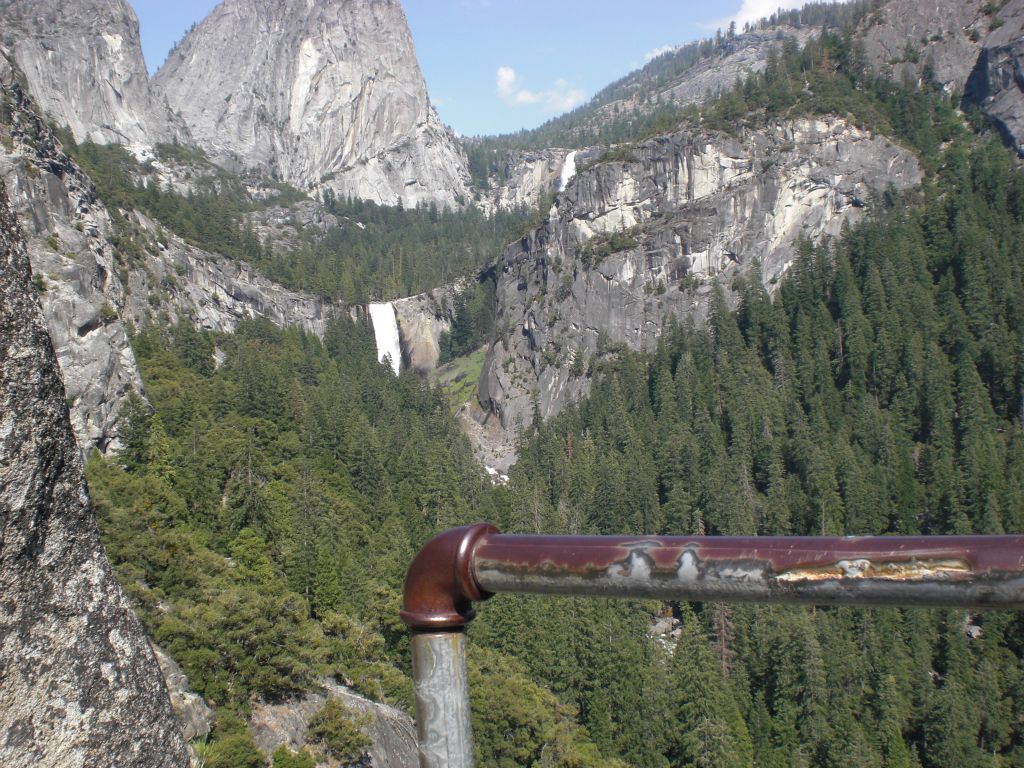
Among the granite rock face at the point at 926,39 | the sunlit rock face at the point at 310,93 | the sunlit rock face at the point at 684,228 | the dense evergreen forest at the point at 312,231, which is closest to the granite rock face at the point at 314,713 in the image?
the dense evergreen forest at the point at 312,231

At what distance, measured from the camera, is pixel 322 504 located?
45.6 meters

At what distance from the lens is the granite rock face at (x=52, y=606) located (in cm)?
242

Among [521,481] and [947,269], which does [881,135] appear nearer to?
[947,269]

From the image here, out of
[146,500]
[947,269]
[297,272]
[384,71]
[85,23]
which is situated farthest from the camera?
[384,71]

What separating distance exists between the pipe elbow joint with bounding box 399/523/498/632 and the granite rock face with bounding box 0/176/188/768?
43.2 inches

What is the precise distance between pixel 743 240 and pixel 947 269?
21.5 m

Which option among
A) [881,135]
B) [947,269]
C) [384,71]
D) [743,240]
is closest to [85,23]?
[384,71]

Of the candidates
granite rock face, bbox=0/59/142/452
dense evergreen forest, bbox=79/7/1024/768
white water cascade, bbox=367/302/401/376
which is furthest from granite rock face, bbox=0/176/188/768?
white water cascade, bbox=367/302/401/376

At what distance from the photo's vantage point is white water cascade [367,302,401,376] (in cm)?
12006

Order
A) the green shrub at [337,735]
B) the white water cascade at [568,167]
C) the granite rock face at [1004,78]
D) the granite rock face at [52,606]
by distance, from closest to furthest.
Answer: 1. the granite rock face at [52,606]
2. the green shrub at [337,735]
3. the granite rock face at [1004,78]
4. the white water cascade at [568,167]

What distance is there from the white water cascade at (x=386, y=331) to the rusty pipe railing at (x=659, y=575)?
117517 mm

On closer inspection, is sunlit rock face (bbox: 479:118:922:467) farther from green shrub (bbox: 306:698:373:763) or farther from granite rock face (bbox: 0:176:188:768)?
granite rock face (bbox: 0:176:188:768)

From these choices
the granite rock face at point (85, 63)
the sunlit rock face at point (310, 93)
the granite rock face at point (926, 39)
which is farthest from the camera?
the sunlit rock face at point (310, 93)

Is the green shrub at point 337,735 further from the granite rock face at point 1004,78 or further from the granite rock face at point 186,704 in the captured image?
the granite rock face at point 1004,78
